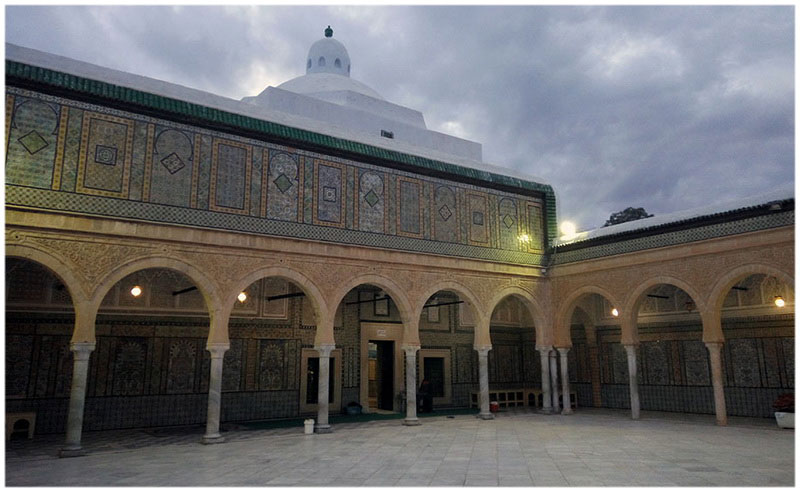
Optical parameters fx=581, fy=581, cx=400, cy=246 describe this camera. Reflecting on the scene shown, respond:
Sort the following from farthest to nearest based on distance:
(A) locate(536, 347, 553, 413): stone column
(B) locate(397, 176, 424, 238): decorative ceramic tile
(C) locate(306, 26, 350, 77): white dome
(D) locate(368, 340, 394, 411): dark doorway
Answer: (C) locate(306, 26, 350, 77): white dome, (D) locate(368, 340, 394, 411): dark doorway, (A) locate(536, 347, 553, 413): stone column, (B) locate(397, 176, 424, 238): decorative ceramic tile

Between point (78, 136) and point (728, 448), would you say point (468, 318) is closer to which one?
point (728, 448)

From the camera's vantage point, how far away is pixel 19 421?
9945 millimetres

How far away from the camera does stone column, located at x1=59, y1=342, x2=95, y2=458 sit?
8164mm

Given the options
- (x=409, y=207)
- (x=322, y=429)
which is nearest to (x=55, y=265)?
(x=322, y=429)

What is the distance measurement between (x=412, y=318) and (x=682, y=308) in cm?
670

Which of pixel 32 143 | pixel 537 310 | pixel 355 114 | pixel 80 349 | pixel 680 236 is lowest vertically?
pixel 80 349

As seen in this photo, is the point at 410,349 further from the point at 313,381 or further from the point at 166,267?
the point at 166,267

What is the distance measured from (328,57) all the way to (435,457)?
16.9 meters

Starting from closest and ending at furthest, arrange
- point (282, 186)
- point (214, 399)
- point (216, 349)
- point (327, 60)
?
point (214, 399)
point (216, 349)
point (282, 186)
point (327, 60)

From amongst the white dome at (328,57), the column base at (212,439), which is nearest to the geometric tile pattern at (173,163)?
the column base at (212,439)

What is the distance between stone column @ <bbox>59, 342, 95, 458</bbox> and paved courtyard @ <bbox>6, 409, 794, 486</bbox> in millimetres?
271

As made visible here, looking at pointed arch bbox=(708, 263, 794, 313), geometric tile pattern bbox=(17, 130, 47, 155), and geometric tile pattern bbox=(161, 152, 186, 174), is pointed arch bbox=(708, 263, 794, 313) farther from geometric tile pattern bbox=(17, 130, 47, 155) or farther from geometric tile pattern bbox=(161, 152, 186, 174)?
geometric tile pattern bbox=(17, 130, 47, 155)

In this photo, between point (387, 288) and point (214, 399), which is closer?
point (214, 399)

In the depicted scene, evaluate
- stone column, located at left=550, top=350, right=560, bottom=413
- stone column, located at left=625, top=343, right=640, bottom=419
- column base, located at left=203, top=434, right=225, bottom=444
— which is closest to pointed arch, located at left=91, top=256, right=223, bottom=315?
column base, located at left=203, top=434, right=225, bottom=444
